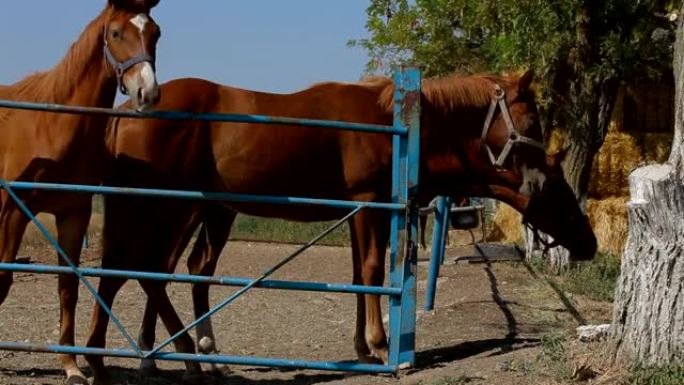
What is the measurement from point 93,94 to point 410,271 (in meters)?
2.12

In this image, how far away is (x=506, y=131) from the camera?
278 inches

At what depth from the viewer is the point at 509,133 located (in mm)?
7035

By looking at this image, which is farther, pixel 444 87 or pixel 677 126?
pixel 444 87

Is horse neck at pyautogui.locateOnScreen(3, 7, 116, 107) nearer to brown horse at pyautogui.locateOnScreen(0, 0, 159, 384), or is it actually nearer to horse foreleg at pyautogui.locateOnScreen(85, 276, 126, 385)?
brown horse at pyautogui.locateOnScreen(0, 0, 159, 384)

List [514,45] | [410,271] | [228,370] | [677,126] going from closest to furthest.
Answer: [677,126], [410,271], [228,370], [514,45]

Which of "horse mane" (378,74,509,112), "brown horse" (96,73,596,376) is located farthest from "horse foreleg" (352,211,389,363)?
"horse mane" (378,74,509,112)

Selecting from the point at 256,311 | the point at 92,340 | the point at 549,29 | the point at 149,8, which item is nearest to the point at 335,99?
the point at 149,8

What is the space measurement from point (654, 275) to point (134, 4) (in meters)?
3.24

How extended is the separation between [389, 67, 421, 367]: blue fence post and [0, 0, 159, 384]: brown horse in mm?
1462

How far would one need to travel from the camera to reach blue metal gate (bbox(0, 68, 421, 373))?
18.2 ft

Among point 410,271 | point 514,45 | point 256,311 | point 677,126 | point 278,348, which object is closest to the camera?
point 677,126

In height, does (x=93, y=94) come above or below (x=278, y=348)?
above

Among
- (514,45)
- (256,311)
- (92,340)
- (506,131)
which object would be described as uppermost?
(514,45)

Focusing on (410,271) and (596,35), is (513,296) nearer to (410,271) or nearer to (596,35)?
(596,35)
